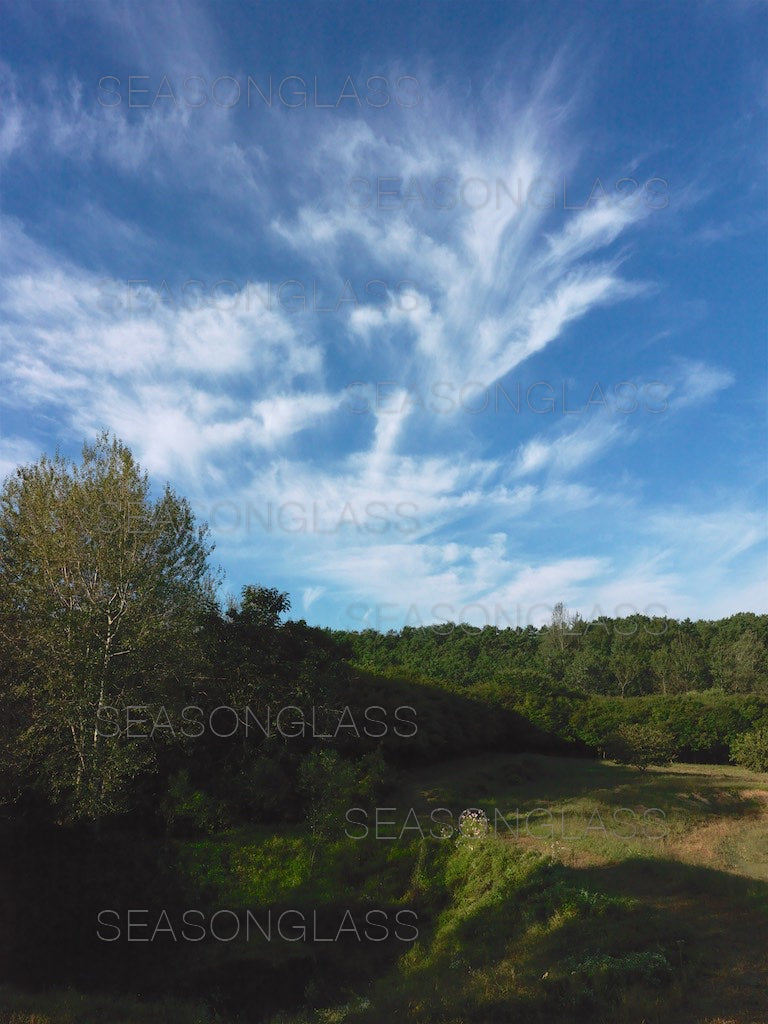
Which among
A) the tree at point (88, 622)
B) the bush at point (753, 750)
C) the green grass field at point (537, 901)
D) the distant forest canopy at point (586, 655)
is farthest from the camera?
the distant forest canopy at point (586, 655)

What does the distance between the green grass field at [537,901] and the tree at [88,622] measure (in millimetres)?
6048

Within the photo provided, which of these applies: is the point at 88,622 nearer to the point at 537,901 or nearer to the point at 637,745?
the point at 537,901

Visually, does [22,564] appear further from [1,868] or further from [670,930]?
[670,930]

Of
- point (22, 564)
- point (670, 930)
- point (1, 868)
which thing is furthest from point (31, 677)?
point (670, 930)

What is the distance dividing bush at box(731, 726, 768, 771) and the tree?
4824 centimetres

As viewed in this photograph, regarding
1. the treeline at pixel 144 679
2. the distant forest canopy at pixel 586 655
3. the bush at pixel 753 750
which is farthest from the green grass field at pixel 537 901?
the distant forest canopy at pixel 586 655

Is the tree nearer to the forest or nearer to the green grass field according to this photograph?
the forest

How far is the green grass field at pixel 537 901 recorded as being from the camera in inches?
515

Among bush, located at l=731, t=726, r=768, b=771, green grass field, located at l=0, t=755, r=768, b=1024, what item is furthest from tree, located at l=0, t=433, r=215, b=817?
bush, located at l=731, t=726, r=768, b=771

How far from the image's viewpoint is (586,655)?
95312 millimetres

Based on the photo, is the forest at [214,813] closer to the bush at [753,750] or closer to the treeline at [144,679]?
the treeline at [144,679]

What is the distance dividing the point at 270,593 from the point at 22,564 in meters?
13.1

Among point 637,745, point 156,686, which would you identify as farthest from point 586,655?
point 156,686

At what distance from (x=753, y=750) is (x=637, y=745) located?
14.7 meters
